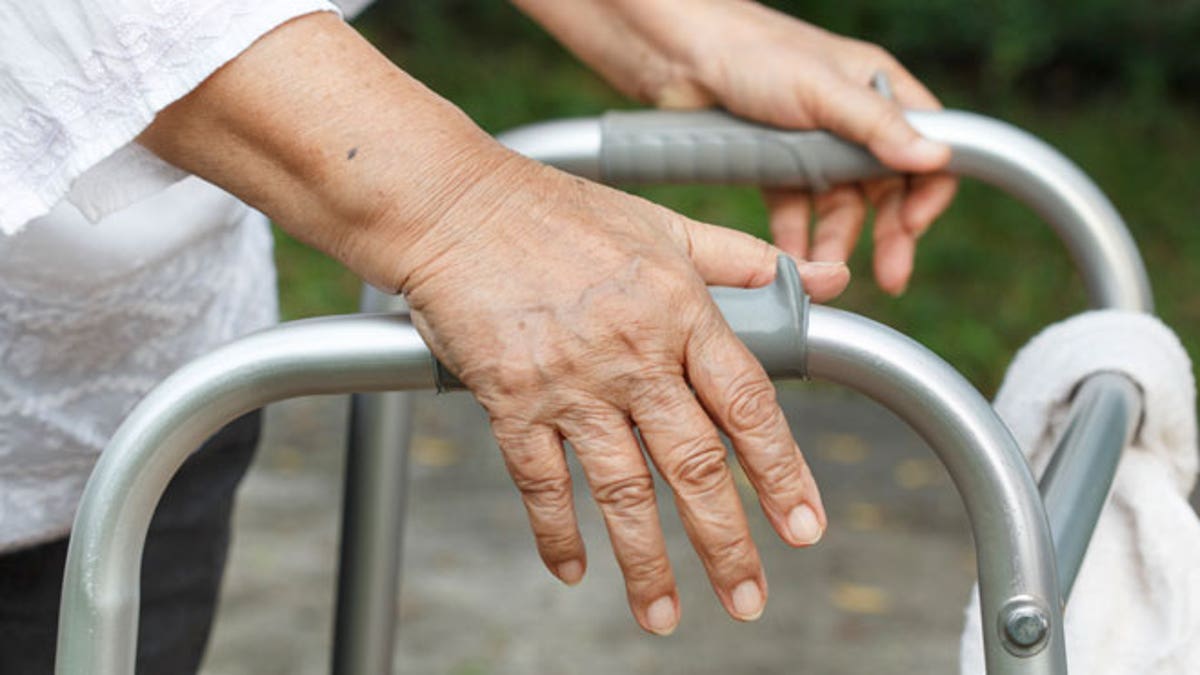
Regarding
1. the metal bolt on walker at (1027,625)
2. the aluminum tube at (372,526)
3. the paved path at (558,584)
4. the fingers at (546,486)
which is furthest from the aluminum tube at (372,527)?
the paved path at (558,584)

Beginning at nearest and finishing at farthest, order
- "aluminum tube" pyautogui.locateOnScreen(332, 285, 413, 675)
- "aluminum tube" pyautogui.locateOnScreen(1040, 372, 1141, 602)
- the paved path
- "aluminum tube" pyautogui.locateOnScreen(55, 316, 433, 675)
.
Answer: "aluminum tube" pyautogui.locateOnScreen(55, 316, 433, 675), "aluminum tube" pyautogui.locateOnScreen(1040, 372, 1141, 602), "aluminum tube" pyautogui.locateOnScreen(332, 285, 413, 675), the paved path

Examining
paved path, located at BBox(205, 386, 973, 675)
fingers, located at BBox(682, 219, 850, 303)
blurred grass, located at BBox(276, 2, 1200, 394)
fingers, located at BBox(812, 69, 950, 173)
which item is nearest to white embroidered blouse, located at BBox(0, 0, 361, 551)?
fingers, located at BBox(682, 219, 850, 303)

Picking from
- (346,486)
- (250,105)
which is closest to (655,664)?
(346,486)

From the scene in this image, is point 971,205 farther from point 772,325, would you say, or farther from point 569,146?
point 772,325

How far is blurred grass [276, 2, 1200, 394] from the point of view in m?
4.98

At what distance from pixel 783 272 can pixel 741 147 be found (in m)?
0.50

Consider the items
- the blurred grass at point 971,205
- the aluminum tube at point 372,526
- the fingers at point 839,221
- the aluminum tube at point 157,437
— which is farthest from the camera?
the blurred grass at point 971,205

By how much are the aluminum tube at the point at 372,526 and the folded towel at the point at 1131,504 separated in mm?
466

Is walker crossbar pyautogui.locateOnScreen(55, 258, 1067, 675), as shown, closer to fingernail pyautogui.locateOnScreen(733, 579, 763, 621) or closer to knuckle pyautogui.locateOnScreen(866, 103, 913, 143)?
fingernail pyautogui.locateOnScreen(733, 579, 763, 621)

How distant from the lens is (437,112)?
A: 35.8 inches

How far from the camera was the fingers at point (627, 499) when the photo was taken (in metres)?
0.88

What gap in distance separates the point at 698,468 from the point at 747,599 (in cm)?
8

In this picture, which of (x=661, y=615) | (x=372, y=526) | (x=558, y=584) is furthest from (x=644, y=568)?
(x=558, y=584)

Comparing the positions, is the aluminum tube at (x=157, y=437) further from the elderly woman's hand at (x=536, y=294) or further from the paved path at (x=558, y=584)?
the paved path at (x=558, y=584)
